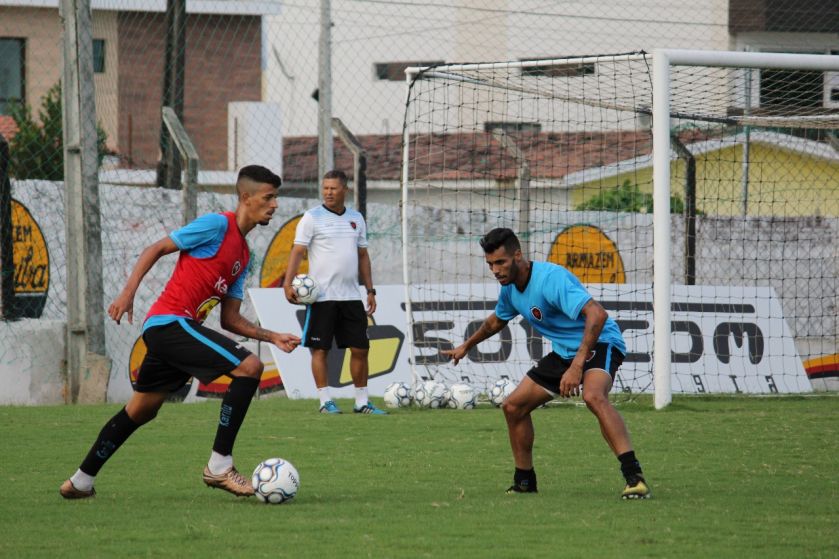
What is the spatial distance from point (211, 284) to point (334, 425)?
12.8 ft

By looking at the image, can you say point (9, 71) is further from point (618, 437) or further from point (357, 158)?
point (618, 437)

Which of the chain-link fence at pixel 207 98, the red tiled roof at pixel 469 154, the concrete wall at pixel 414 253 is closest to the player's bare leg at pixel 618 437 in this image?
the concrete wall at pixel 414 253

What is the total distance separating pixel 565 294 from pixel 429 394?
571cm

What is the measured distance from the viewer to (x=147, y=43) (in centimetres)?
3369

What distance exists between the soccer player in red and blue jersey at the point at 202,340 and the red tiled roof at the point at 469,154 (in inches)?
540

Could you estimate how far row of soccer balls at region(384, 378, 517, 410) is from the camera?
12.8 metres

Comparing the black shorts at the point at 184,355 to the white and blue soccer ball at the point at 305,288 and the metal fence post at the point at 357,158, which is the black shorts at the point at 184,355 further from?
the metal fence post at the point at 357,158

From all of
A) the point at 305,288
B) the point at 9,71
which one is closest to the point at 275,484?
the point at 305,288

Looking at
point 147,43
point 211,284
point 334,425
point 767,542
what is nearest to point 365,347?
point 334,425

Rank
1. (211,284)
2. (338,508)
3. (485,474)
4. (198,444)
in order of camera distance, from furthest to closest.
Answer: (198,444) → (485,474) → (211,284) → (338,508)

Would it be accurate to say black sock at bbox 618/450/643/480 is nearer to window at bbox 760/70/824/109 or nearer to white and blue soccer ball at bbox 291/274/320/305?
white and blue soccer ball at bbox 291/274/320/305

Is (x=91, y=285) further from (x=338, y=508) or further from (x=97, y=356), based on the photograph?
(x=338, y=508)

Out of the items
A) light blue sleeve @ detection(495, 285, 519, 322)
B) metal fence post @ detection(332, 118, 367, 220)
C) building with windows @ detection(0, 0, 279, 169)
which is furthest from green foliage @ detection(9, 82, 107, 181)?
light blue sleeve @ detection(495, 285, 519, 322)

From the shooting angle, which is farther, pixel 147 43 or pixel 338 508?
pixel 147 43
